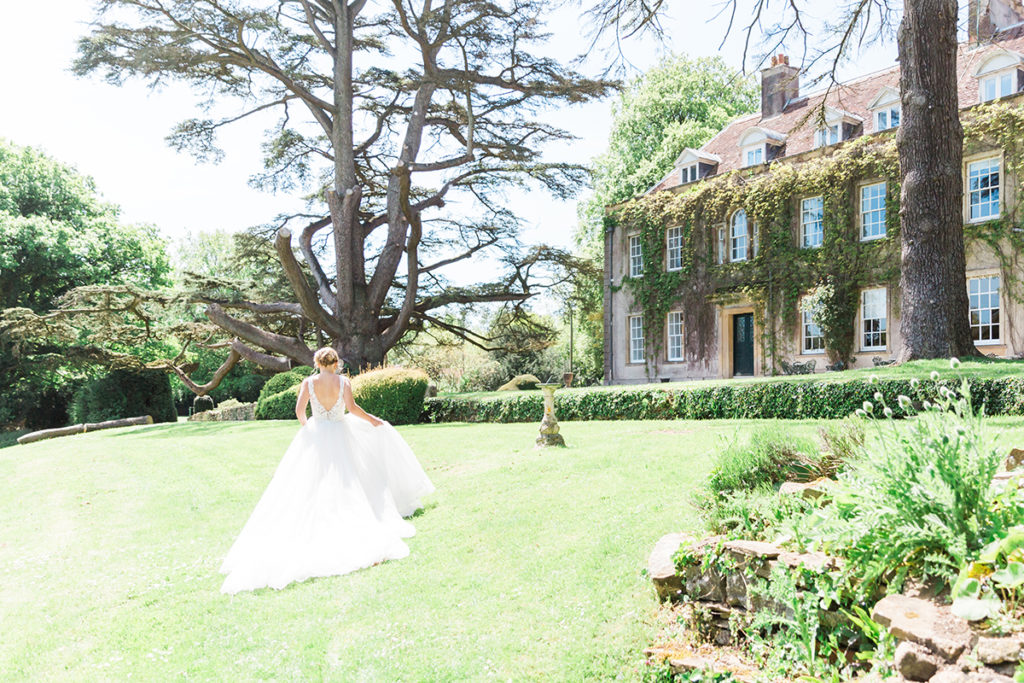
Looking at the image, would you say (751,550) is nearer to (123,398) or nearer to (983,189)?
(983,189)

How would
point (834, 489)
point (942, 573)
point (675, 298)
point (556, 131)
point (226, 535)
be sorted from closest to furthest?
point (942, 573) < point (834, 489) < point (226, 535) < point (556, 131) < point (675, 298)

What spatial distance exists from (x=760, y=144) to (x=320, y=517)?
22.2 meters

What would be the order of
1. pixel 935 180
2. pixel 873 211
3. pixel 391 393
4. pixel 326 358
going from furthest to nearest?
pixel 873 211 → pixel 391 393 → pixel 935 180 → pixel 326 358

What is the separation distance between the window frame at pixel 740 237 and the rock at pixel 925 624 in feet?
71.4

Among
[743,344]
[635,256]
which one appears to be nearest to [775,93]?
[635,256]

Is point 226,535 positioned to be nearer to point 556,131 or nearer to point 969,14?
point 969,14

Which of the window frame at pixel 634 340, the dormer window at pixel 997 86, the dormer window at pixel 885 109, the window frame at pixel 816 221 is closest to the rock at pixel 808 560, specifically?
the window frame at pixel 816 221

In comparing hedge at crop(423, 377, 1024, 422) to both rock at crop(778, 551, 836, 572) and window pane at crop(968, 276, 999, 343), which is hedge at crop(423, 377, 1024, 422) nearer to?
rock at crop(778, 551, 836, 572)

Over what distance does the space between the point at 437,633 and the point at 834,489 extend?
2559mm

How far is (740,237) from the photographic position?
79.3ft

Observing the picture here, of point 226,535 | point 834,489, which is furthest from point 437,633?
point 226,535

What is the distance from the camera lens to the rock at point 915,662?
2.79 m

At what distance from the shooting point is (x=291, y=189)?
27031mm

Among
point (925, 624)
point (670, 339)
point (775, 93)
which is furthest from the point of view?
point (775, 93)
